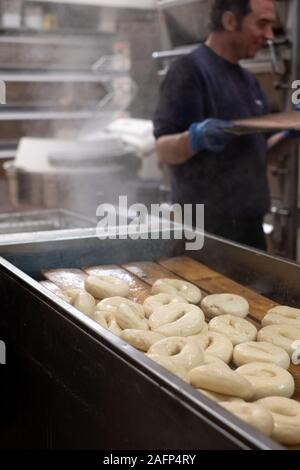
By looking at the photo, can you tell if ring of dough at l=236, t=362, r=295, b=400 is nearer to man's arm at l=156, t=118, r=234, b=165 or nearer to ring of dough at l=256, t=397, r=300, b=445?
ring of dough at l=256, t=397, r=300, b=445

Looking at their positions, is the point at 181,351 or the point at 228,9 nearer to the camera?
the point at 181,351

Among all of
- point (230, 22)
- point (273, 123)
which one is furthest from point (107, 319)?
point (230, 22)

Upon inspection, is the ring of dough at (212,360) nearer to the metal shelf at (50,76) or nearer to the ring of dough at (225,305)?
the ring of dough at (225,305)

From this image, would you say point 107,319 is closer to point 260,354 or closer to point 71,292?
point 71,292

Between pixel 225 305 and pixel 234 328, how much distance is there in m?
0.14

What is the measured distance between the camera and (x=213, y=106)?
2.90 meters

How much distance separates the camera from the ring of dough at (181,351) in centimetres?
136

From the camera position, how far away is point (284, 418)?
1.18 m

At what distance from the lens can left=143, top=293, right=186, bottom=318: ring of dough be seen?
1.75 metres

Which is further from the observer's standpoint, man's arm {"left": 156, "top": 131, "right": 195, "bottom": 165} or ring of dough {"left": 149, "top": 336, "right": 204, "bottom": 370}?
man's arm {"left": 156, "top": 131, "right": 195, "bottom": 165}

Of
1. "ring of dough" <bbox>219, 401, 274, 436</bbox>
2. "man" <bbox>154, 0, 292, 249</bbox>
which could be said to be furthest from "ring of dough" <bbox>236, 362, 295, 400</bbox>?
"man" <bbox>154, 0, 292, 249</bbox>

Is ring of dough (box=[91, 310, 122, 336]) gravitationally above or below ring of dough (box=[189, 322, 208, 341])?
above

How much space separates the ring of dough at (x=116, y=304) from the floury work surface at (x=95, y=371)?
0.21 m

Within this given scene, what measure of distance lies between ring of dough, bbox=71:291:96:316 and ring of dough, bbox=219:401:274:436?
611 mm
